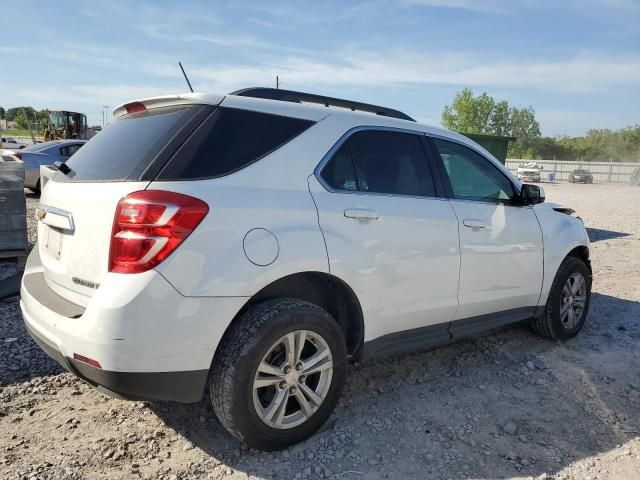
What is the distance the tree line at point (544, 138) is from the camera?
3250 inches

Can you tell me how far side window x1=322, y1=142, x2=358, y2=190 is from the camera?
3023mm

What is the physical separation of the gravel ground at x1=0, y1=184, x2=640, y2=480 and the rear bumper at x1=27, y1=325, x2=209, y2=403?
0.47m

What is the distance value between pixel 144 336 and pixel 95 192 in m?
0.80

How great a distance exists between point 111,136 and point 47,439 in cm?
174

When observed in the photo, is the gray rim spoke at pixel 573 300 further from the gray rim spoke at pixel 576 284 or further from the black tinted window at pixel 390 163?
the black tinted window at pixel 390 163

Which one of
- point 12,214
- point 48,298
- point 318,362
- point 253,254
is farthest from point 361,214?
point 12,214

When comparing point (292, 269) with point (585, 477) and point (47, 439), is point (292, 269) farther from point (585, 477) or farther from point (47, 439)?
point (585, 477)

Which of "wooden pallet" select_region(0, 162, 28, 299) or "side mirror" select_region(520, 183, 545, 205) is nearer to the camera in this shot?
"side mirror" select_region(520, 183, 545, 205)

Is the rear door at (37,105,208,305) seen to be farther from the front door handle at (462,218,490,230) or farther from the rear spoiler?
the front door handle at (462,218,490,230)

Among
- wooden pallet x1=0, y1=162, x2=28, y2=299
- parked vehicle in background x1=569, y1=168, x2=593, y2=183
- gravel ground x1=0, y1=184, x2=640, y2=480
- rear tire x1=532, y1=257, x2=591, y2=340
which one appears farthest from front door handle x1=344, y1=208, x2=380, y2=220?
parked vehicle in background x1=569, y1=168, x2=593, y2=183

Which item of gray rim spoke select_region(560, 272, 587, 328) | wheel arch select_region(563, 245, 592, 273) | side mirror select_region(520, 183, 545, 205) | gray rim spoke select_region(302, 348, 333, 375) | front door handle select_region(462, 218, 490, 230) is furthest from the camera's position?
wheel arch select_region(563, 245, 592, 273)

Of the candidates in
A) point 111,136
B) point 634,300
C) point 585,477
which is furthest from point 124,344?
point 634,300

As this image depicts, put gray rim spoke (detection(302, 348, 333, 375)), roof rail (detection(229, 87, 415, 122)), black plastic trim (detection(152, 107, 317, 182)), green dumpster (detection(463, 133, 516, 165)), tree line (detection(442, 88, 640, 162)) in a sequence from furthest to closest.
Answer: tree line (detection(442, 88, 640, 162)) → green dumpster (detection(463, 133, 516, 165)) → roof rail (detection(229, 87, 415, 122)) → gray rim spoke (detection(302, 348, 333, 375)) → black plastic trim (detection(152, 107, 317, 182))

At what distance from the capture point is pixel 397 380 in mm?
3850
